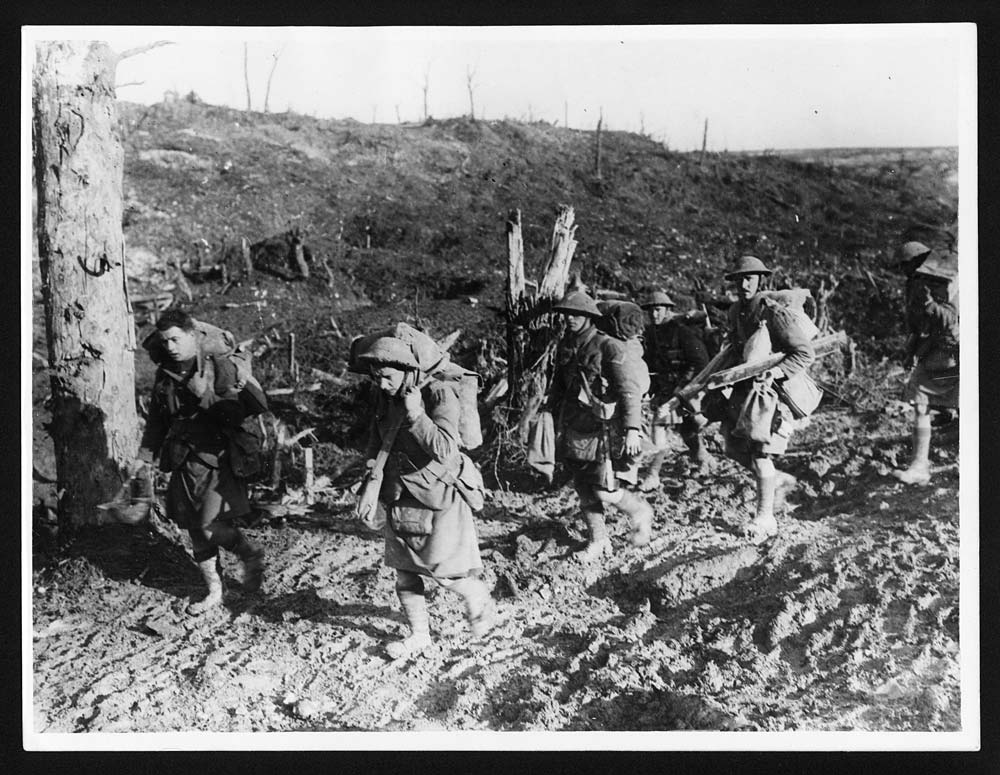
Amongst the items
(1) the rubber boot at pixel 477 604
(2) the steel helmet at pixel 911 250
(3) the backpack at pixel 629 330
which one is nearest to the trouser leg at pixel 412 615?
(1) the rubber boot at pixel 477 604

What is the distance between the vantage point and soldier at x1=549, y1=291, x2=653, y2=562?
18.2ft

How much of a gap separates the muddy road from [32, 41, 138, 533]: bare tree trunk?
0.51m

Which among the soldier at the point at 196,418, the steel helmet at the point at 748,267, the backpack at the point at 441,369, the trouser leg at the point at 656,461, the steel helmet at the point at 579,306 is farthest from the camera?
the trouser leg at the point at 656,461

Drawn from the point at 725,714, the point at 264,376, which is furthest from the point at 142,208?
the point at 725,714

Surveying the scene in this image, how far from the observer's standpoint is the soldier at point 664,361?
6.00m

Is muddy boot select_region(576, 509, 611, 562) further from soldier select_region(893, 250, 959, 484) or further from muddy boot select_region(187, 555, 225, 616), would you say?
muddy boot select_region(187, 555, 225, 616)

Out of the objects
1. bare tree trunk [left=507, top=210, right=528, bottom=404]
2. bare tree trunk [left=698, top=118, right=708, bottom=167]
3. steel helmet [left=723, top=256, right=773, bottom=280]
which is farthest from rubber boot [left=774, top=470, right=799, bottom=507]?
bare tree trunk [left=698, top=118, right=708, bottom=167]

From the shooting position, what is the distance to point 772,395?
572 cm

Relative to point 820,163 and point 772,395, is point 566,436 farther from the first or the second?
point 820,163

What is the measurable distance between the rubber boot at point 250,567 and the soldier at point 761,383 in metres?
2.94

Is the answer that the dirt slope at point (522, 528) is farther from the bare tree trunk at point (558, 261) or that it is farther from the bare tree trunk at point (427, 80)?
the bare tree trunk at point (427, 80)

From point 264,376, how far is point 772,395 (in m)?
3.11

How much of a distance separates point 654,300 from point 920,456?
1.87 meters

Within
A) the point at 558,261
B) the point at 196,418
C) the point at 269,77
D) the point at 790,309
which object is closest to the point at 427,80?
the point at 269,77
